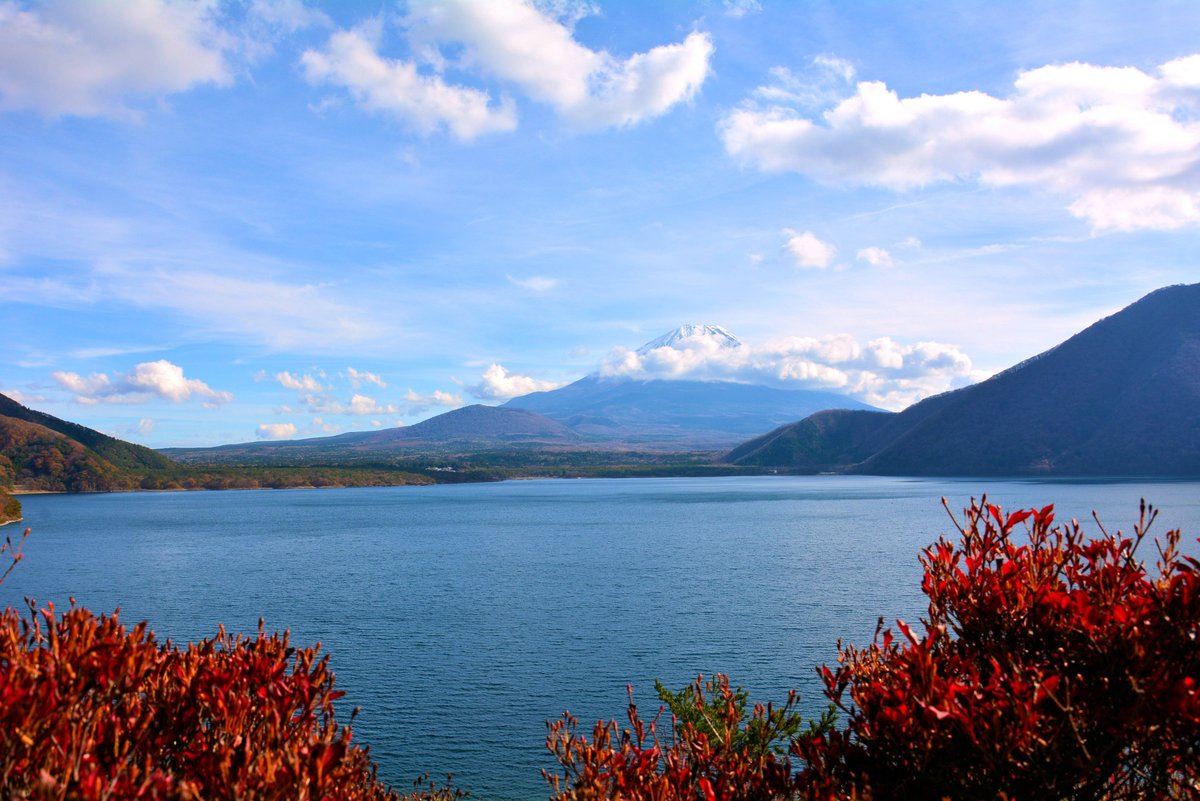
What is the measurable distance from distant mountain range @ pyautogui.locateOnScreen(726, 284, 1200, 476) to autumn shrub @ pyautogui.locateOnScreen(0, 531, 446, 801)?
163 meters

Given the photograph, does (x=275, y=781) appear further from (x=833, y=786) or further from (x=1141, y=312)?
(x=1141, y=312)

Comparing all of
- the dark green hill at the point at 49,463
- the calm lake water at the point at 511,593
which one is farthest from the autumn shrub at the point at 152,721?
the dark green hill at the point at 49,463

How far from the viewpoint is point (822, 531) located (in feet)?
242

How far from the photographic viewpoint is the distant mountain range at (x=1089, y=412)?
148625 millimetres

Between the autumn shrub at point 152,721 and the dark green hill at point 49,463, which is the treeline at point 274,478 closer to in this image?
the dark green hill at point 49,463

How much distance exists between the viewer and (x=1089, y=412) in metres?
165

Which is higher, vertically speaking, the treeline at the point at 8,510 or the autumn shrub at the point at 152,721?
the autumn shrub at the point at 152,721

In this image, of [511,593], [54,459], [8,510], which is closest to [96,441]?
[54,459]

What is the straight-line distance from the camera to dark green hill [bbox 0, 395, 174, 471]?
17575 cm

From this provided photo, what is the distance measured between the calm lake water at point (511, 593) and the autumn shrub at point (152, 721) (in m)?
16.7

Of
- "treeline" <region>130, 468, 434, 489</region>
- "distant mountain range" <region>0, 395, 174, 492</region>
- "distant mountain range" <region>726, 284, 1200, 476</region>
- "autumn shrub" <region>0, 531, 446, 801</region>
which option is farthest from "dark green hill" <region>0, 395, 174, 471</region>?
"autumn shrub" <region>0, 531, 446, 801</region>

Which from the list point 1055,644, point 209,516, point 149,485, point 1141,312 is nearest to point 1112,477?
point 1141,312

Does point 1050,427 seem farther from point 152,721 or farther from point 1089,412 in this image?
point 152,721

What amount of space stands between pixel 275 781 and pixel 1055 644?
5602mm
